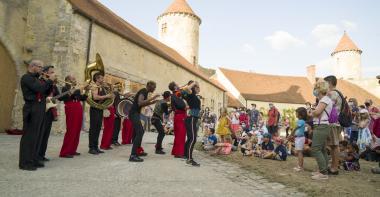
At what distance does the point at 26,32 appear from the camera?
44.3ft

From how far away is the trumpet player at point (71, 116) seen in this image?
6.88 m

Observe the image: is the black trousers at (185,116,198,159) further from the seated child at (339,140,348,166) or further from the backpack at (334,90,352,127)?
the seated child at (339,140,348,166)

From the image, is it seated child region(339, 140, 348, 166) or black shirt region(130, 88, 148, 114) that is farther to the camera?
seated child region(339, 140, 348, 166)

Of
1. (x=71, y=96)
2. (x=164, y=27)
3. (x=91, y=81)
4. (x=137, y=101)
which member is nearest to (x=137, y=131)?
(x=137, y=101)

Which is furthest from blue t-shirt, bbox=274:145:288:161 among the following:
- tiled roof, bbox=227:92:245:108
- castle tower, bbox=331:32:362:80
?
castle tower, bbox=331:32:362:80

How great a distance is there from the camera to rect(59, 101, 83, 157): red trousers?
689cm

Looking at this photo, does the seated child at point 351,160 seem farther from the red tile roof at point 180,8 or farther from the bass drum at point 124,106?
the red tile roof at point 180,8

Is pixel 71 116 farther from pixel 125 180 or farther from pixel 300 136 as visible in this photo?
pixel 300 136

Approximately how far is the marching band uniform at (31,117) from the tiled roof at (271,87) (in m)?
36.7

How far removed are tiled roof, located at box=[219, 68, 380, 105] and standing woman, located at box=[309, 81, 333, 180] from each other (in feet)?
115

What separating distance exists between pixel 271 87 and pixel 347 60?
67.8ft

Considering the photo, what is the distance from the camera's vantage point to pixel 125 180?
4.93 metres

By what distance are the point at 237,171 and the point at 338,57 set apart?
191 ft

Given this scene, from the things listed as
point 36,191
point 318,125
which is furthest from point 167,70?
point 36,191
